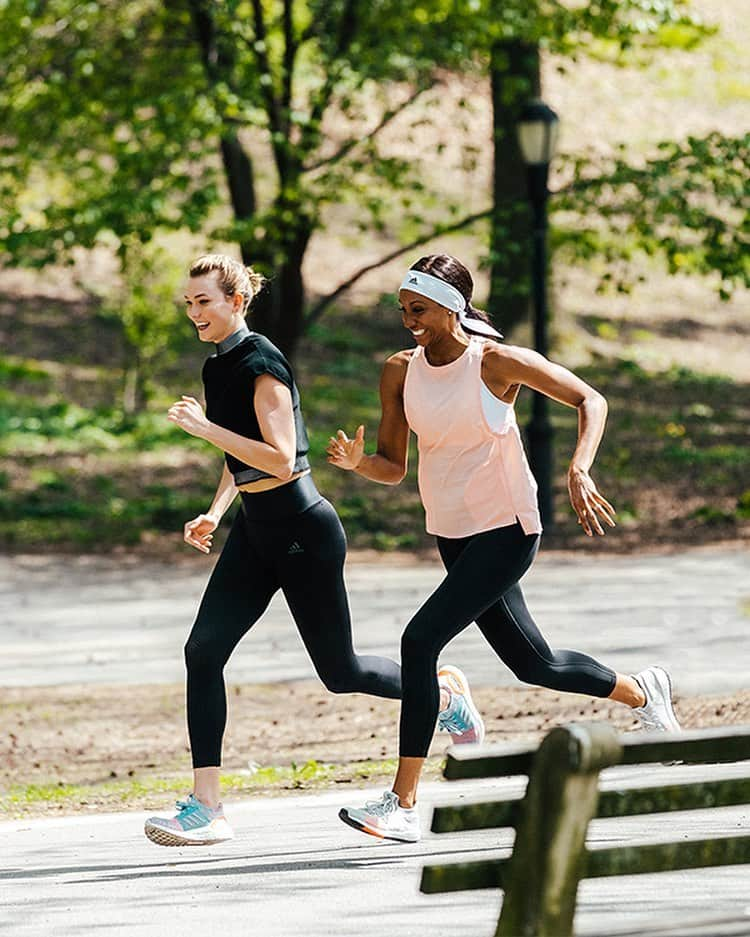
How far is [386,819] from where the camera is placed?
600cm

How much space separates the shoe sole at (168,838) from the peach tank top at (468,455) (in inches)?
51.6

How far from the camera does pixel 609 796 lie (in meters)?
3.62

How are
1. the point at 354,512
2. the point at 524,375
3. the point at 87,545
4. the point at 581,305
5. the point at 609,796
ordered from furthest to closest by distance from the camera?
the point at 581,305 < the point at 354,512 < the point at 87,545 < the point at 524,375 < the point at 609,796

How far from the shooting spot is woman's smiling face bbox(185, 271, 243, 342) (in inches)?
243

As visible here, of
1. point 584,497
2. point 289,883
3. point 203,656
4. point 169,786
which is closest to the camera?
point 289,883

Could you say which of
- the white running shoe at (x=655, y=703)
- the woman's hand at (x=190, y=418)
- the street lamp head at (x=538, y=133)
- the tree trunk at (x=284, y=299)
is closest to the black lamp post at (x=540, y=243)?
the street lamp head at (x=538, y=133)

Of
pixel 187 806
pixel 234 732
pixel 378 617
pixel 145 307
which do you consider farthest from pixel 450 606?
pixel 145 307

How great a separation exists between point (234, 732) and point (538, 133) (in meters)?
9.15

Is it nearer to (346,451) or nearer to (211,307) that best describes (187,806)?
(346,451)

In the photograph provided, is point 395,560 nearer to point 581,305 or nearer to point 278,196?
point 278,196

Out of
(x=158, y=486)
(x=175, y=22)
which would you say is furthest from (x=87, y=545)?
(x=175, y=22)

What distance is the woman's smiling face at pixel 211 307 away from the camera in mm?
6168

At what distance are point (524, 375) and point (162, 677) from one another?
5395 millimetres

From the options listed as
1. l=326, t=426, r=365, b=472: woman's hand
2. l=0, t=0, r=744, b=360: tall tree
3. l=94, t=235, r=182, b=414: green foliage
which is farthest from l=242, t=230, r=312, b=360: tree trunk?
l=326, t=426, r=365, b=472: woman's hand
